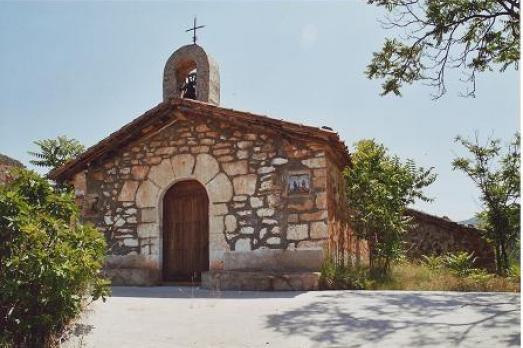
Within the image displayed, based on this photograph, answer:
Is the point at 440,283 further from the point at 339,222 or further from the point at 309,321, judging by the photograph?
the point at 309,321

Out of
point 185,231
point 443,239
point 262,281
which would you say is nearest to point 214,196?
point 185,231

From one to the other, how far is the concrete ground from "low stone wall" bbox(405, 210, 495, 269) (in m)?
9.32

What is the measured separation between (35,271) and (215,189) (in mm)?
4631

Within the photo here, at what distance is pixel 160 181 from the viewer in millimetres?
8375

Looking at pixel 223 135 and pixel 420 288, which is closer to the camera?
pixel 420 288

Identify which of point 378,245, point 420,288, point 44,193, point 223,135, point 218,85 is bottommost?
point 420,288

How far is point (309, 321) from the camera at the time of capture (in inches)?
170

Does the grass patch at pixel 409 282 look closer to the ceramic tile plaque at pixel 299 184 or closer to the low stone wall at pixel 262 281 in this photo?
the low stone wall at pixel 262 281

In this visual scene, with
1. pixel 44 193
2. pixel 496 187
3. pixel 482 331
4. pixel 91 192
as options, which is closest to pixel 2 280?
pixel 44 193

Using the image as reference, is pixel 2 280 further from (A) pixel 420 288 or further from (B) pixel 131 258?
(A) pixel 420 288

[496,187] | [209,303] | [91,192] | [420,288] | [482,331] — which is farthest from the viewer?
[496,187]

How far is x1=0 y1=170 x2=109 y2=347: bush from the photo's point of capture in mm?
3447

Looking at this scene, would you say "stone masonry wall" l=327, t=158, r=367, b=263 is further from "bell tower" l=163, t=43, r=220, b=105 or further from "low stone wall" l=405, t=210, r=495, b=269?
"low stone wall" l=405, t=210, r=495, b=269

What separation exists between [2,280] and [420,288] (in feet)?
18.8
